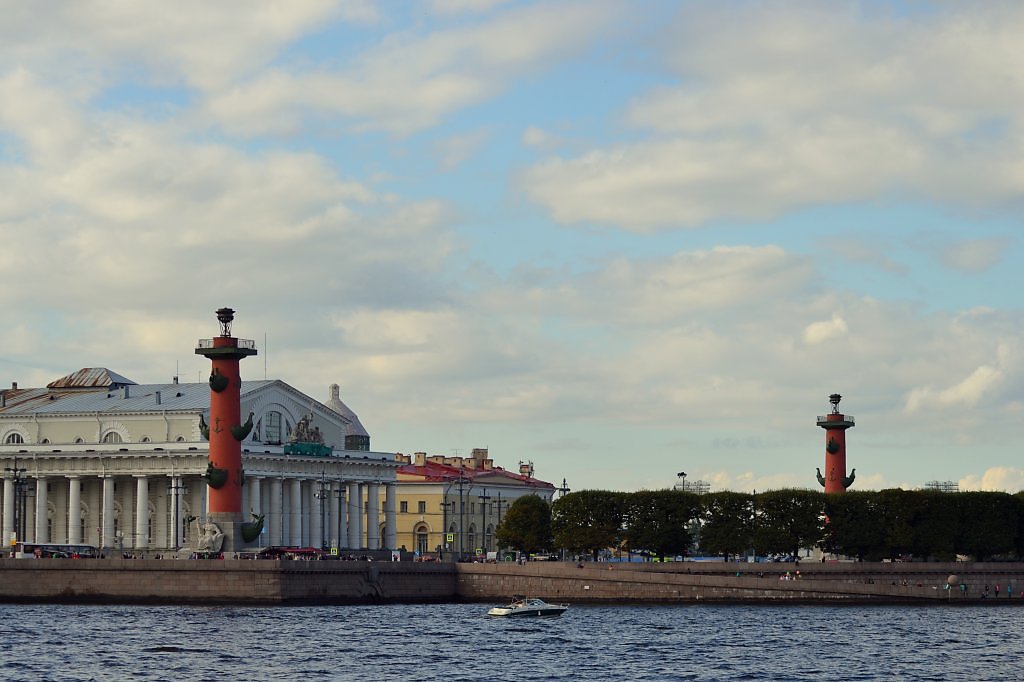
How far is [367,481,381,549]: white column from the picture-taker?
12606 centimetres

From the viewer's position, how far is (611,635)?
239 ft

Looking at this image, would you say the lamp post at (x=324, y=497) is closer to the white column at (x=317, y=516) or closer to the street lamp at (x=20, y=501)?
the white column at (x=317, y=516)

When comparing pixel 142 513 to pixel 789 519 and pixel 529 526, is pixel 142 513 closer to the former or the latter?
pixel 529 526

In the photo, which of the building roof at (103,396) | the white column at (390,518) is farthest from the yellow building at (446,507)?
the building roof at (103,396)

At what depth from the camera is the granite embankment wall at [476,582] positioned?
279ft

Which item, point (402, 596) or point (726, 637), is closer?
point (726, 637)

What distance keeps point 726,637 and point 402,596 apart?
24.5 metres

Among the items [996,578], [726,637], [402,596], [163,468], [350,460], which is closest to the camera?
[726,637]

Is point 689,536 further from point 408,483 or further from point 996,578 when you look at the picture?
point 408,483

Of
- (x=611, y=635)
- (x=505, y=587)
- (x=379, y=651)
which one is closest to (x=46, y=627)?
(x=379, y=651)

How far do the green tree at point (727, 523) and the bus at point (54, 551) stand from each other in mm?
31562

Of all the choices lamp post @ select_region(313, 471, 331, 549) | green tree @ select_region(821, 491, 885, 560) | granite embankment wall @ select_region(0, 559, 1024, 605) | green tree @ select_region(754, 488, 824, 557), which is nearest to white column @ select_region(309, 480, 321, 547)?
lamp post @ select_region(313, 471, 331, 549)

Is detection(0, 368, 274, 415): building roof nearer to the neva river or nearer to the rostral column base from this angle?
the rostral column base

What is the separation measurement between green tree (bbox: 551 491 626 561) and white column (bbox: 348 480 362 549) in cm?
Answer: 2338
